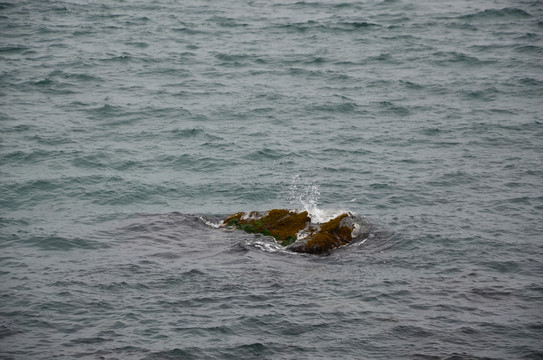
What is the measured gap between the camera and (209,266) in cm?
2192

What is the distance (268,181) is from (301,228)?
6.26 meters

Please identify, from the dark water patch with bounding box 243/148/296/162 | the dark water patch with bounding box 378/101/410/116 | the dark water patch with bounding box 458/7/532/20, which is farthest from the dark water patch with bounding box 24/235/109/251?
the dark water patch with bounding box 458/7/532/20

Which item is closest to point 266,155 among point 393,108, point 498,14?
point 393,108

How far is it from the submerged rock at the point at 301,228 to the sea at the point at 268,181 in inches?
16.5

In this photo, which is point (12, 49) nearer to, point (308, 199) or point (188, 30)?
point (188, 30)

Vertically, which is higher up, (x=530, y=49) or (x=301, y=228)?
(x=530, y=49)

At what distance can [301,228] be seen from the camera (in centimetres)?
2445

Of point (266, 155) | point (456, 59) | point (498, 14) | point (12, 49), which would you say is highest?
point (498, 14)

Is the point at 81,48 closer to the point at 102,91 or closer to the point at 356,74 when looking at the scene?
the point at 102,91

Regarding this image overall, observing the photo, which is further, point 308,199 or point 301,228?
point 308,199

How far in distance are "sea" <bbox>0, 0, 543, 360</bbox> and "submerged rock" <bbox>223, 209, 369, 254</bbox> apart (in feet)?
1.37

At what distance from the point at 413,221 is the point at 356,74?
2024cm

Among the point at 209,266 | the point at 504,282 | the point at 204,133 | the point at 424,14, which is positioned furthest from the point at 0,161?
the point at 424,14

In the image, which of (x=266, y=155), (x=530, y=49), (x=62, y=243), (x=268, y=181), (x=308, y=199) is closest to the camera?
(x=62, y=243)
